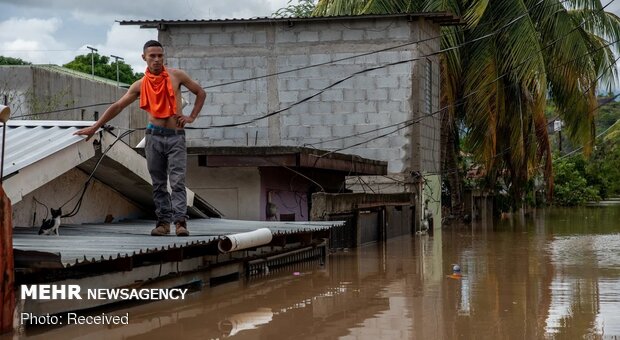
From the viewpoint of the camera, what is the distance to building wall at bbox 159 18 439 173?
76.6ft

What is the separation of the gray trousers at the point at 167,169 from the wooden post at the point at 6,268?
284cm

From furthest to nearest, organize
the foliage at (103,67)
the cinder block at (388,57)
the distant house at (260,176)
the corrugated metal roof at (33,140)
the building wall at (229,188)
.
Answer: the foliage at (103,67) → the cinder block at (388,57) → the building wall at (229,188) → the distant house at (260,176) → the corrugated metal roof at (33,140)

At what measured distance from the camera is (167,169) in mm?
11250

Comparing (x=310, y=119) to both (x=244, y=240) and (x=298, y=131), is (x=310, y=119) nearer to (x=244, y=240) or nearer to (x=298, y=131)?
(x=298, y=131)

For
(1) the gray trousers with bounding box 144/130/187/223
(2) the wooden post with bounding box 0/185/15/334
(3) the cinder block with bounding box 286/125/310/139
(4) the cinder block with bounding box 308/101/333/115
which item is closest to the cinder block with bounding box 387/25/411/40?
(4) the cinder block with bounding box 308/101/333/115

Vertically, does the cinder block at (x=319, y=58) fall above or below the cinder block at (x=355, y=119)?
above

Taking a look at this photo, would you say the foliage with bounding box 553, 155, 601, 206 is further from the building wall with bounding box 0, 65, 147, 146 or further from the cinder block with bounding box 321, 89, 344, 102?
the building wall with bounding box 0, 65, 147, 146

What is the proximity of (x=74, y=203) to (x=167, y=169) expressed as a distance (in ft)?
6.27

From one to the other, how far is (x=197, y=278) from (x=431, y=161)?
14617 millimetres

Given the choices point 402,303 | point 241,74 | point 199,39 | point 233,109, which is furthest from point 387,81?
point 402,303

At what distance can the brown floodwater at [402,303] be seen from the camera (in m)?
9.30

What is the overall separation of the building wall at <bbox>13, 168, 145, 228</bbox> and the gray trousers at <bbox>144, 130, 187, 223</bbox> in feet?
5.08

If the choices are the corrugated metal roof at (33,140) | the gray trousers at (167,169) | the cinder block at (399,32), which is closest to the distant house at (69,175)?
the corrugated metal roof at (33,140)

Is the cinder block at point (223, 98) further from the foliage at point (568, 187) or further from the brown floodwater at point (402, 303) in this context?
the foliage at point (568, 187)
